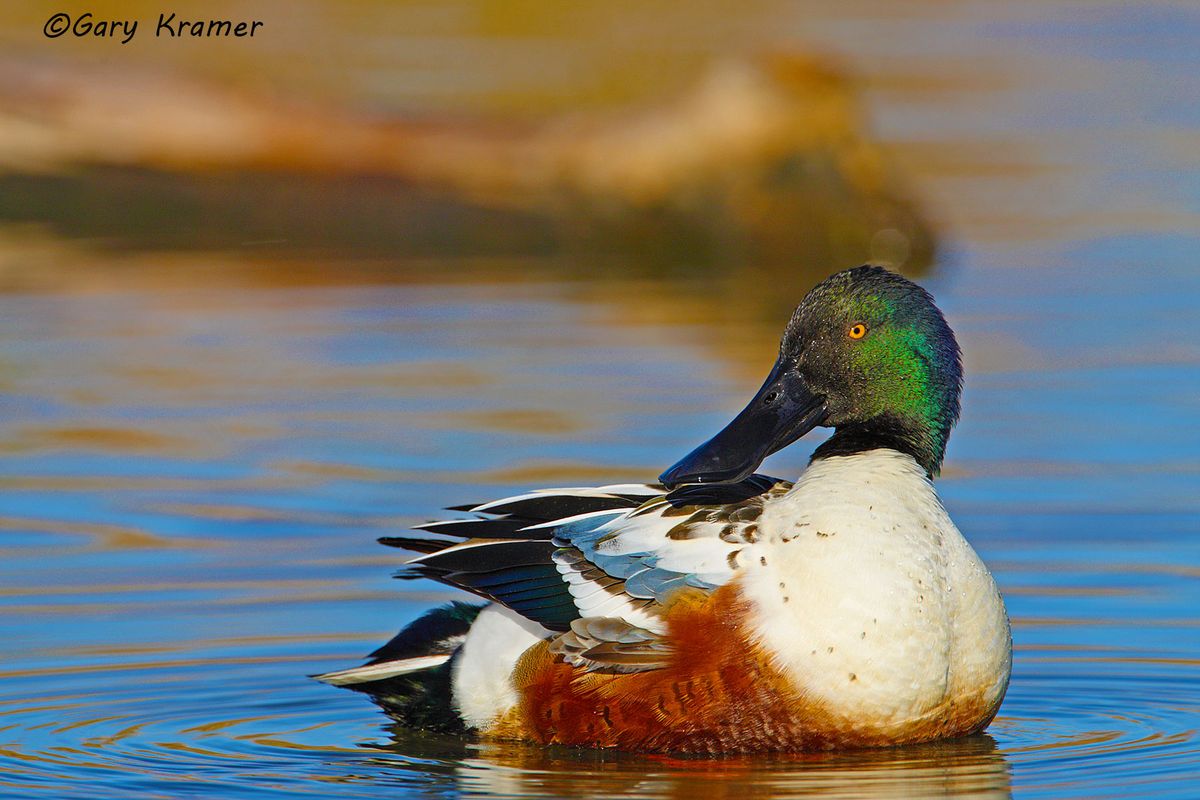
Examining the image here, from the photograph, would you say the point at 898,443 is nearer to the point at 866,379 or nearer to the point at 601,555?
the point at 866,379

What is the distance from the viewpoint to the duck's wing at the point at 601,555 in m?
5.89

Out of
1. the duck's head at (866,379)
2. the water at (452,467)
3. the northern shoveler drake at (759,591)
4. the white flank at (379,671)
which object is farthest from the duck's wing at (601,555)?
the water at (452,467)

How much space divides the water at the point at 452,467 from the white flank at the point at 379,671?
6.0 inches

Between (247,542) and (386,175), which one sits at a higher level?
(386,175)

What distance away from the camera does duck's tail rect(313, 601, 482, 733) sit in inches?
248

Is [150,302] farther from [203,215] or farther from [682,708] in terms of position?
[682,708]

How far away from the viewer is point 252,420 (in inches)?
410

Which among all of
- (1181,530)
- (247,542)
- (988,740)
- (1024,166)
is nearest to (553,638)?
(988,740)

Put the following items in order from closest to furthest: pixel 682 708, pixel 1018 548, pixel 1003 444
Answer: pixel 682 708
pixel 1018 548
pixel 1003 444

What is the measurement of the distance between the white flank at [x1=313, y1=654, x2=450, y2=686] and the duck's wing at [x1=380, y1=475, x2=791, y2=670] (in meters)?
0.25

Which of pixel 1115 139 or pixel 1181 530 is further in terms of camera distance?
pixel 1115 139

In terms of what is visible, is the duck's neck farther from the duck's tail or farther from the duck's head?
the duck's tail

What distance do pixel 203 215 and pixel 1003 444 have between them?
794 cm

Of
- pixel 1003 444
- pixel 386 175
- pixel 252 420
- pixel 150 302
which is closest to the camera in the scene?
pixel 1003 444
